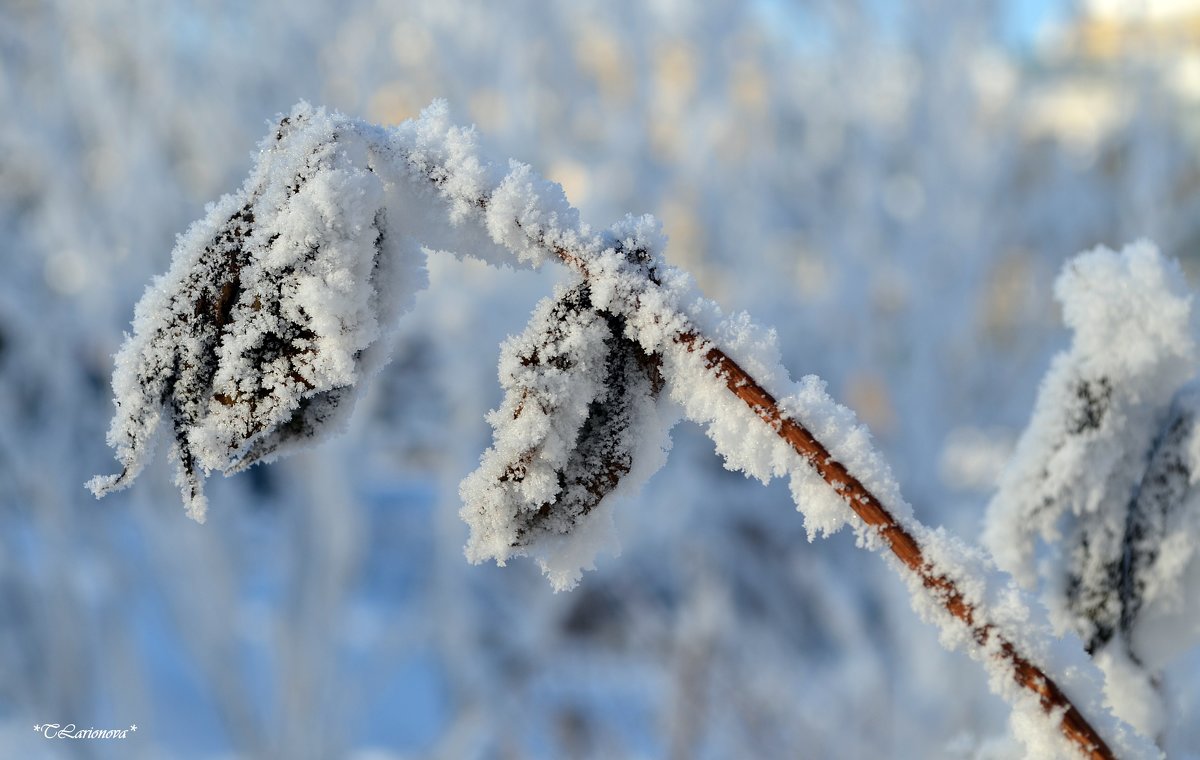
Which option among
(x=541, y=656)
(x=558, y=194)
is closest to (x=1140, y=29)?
(x=541, y=656)

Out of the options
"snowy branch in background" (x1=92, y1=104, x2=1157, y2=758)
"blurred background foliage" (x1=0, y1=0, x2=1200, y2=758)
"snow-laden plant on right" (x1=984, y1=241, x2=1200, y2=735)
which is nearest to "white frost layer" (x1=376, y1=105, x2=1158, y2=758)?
"snowy branch in background" (x1=92, y1=104, x2=1157, y2=758)

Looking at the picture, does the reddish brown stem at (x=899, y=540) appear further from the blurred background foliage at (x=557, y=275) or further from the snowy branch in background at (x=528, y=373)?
the blurred background foliage at (x=557, y=275)

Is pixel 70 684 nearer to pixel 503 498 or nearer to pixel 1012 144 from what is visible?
pixel 503 498

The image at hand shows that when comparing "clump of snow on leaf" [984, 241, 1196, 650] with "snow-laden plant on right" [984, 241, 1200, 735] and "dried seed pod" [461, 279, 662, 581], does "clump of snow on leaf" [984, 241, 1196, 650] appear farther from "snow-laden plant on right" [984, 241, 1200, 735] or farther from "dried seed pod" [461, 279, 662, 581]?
"dried seed pod" [461, 279, 662, 581]

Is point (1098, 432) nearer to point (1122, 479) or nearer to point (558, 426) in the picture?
point (1122, 479)

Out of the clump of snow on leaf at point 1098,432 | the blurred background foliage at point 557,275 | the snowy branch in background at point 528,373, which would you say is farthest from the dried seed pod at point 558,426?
the blurred background foliage at point 557,275

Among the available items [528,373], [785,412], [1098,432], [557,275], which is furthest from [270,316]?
[557,275]

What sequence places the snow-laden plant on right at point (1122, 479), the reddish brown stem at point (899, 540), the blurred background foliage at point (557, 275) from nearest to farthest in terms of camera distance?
the reddish brown stem at point (899, 540) < the snow-laden plant on right at point (1122, 479) < the blurred background foliage at point (557, 275)
